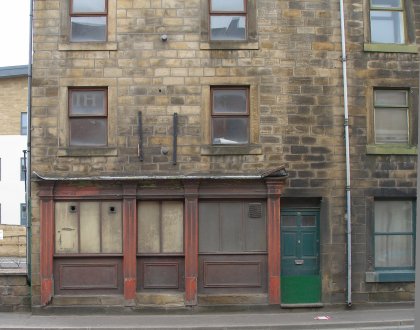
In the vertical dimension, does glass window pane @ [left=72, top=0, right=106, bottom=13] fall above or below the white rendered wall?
above

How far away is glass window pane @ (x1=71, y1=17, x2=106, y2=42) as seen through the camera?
14773mm

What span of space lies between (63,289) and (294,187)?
20.3 ft

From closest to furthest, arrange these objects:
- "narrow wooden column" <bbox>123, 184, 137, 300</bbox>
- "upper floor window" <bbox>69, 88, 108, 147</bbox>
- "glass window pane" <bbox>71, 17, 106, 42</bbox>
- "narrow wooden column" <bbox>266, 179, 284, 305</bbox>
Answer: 1. "narrow wooden column" <bbox>123, 184, 137, 300</bbox>
2. "narrow wooden column" <bbox>266, 179, 284, 305</bbox>
3. "upper floor window" <bbox>69, 88, 108, 147</bbox>
4. "glass window pane" <bbox>71, 17, 106, 42</bbox>

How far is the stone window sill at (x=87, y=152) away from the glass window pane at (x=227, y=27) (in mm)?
3826

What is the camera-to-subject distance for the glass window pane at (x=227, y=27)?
1485 centimetres

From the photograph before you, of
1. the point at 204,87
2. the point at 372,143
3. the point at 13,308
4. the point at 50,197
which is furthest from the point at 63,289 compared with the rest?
the point at 372,143

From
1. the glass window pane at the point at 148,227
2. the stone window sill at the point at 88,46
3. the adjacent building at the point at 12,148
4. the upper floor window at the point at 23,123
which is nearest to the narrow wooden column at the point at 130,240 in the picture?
the glass window pane at the point at 148,227

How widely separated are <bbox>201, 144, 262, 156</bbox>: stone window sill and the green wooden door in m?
1.73

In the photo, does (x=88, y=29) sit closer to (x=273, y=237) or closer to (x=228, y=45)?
(x=228, y=45)

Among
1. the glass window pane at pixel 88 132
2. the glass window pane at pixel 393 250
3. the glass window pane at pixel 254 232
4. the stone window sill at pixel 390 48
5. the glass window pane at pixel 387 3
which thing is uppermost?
the glass window pane at pixel 387 3

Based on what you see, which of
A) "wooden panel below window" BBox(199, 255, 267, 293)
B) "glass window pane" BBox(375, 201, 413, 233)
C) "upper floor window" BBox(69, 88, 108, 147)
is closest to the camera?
"wooden panel below window" BBox(199, 255, 267, 293)

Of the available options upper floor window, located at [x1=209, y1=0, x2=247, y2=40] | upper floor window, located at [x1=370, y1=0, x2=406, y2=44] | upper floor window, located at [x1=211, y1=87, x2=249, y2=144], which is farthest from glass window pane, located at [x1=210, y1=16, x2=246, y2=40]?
upper floor window, located at [x1=370, y1=0, x2=406, y2=44]

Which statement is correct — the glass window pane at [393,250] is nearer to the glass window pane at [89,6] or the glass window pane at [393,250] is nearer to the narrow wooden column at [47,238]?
the narrow wooden column at [47,238]

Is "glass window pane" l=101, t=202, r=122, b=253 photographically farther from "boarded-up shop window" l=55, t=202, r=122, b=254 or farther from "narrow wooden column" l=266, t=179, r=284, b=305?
"narrow wooden column" l=266, t=179, r=284, b=305
